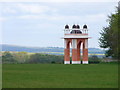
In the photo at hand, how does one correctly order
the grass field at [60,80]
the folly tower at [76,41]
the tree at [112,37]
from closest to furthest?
the grass field at [60,80] < the tree at [112,37] < the folly tower at [76,41]

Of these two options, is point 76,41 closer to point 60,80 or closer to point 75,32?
point 75,32

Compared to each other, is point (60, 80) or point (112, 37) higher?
point (112, 37)

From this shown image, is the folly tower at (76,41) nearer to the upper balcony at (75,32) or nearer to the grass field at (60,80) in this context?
the upper balcony at (75,32)

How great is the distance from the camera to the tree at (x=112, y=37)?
61.7 m

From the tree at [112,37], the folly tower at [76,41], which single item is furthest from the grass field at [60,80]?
the folly tower at [76,41]

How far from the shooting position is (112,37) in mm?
66875

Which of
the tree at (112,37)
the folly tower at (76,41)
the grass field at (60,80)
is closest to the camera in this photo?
the grass field at (60,80)

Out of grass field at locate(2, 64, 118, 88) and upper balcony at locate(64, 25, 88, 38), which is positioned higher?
upper balcony at locate(64, 25, 88, 38)

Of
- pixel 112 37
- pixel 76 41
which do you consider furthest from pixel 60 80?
pixel 76 41

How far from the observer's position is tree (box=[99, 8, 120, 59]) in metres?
61.7

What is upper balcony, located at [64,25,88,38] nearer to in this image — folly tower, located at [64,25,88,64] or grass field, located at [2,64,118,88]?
folly tower, located at [64,25,88,64]

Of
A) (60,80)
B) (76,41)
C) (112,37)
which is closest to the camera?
(60,80)

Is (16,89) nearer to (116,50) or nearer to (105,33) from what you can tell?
(116,50)

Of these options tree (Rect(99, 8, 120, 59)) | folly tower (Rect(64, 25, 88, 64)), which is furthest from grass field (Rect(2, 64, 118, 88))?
folly tower (Rect(64, 25, 88, 64))
